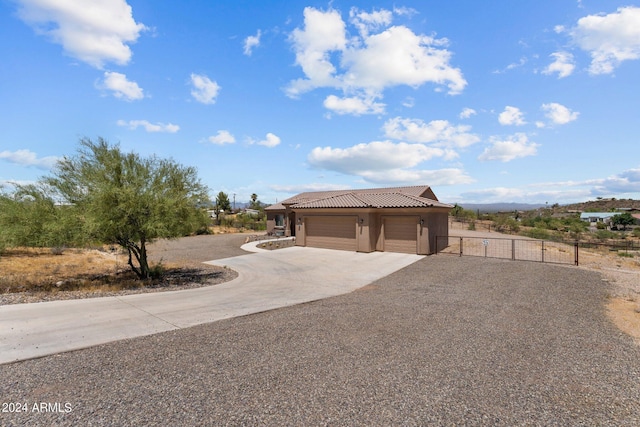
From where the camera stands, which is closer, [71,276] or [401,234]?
[71,276]

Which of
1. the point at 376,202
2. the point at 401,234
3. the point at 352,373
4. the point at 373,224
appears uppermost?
the point at 376,202

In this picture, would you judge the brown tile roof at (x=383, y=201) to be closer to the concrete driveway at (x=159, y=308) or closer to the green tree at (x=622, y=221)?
the concrete driveway at (x=159, y=308)

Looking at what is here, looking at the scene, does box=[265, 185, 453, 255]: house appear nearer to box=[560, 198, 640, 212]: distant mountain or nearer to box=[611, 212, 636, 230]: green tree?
box=[611, 212, 636, 230]: green tree

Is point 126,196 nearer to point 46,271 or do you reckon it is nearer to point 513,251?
point 46,271

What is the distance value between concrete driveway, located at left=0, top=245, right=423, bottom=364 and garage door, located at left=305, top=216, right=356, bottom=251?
19.8 ft

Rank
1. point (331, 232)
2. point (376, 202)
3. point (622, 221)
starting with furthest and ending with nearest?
point (622, 221)
point (331, 232)
point (376, 202)

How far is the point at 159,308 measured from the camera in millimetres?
8664

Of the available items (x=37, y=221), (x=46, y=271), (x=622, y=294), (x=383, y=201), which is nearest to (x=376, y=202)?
(x=383, y=201)

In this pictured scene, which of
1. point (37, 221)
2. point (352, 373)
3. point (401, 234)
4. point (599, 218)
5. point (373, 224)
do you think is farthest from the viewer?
point (599, 218)

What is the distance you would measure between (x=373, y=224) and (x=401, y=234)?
1.88 meters

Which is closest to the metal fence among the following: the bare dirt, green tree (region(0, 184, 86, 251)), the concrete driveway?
the bare dirt

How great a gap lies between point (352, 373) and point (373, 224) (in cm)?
1653

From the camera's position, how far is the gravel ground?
3.97m

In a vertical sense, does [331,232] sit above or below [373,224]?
below
